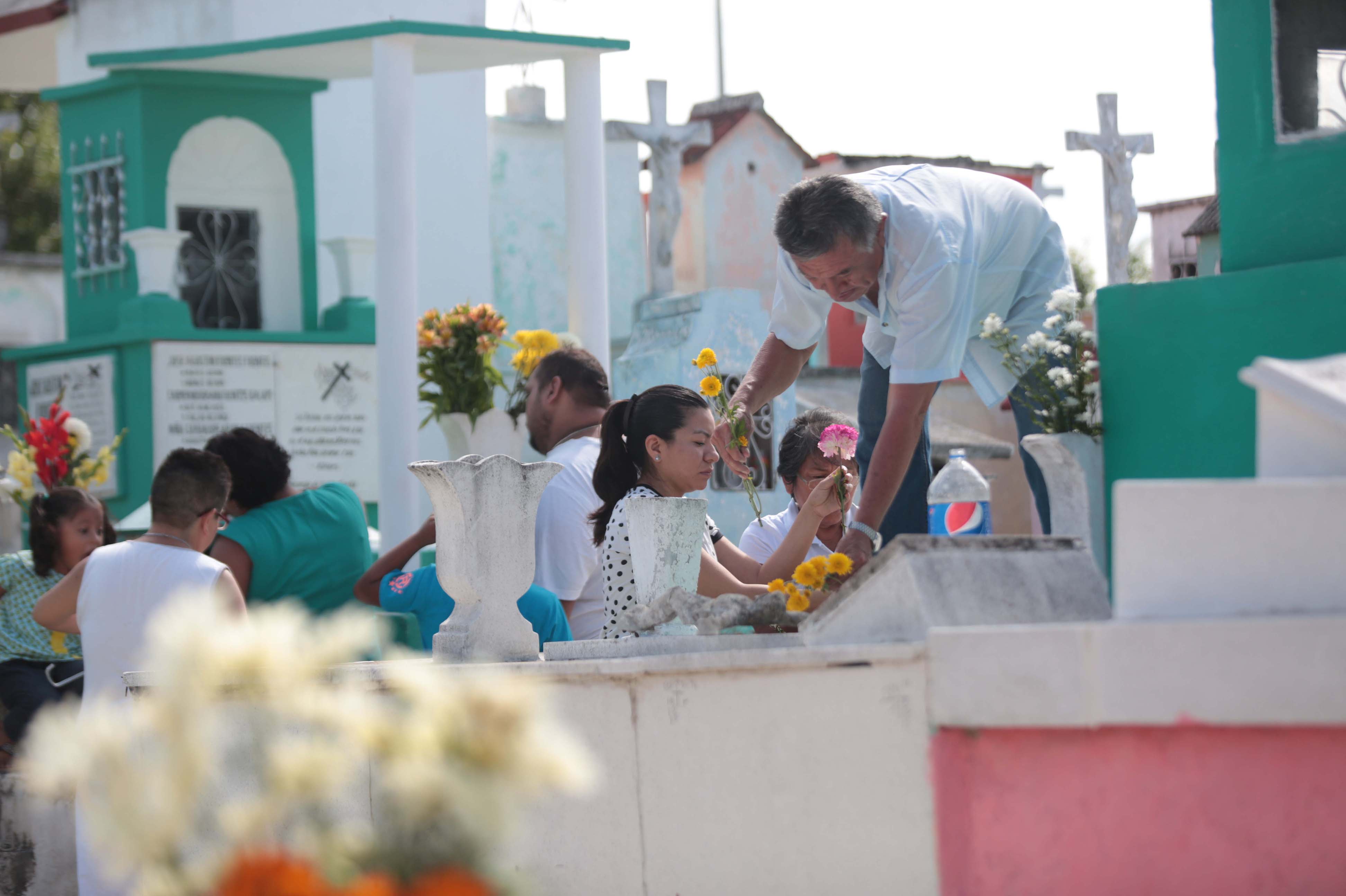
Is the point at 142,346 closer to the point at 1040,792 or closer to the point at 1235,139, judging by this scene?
the point at 1235,139

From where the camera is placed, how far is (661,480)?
13.0ft

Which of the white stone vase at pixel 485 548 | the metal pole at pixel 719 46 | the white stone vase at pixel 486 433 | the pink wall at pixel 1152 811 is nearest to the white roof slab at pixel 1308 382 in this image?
the pink wall at pixel 1152 811

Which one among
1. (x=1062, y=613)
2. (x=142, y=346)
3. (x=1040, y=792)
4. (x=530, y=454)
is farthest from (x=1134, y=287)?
(x=142, y=346)

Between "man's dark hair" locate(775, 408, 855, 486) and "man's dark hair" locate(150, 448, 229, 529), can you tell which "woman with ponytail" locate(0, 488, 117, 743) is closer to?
"man's dark hair" locate(150, 448, 229, 529)

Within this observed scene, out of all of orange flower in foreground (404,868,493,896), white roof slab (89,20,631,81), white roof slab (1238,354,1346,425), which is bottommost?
orange flower in foreground (404,868,493,896)

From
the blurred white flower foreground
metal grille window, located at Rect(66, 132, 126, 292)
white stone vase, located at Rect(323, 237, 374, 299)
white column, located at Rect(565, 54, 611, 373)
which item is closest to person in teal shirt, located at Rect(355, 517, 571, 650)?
the blurred white flower foreground

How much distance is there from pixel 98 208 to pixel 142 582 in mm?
8598

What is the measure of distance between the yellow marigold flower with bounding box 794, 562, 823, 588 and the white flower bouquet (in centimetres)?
106

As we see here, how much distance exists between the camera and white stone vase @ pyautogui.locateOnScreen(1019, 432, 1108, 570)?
3.59 metres

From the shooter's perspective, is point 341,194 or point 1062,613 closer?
point 1062,613

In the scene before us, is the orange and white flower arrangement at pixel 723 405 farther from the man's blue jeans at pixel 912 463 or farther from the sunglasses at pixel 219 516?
the sunglasses at pixel 219 516

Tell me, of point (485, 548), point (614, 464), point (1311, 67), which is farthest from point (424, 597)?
point (1311, 67)

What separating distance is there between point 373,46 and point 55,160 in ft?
58.7

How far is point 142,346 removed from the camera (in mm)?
10773
